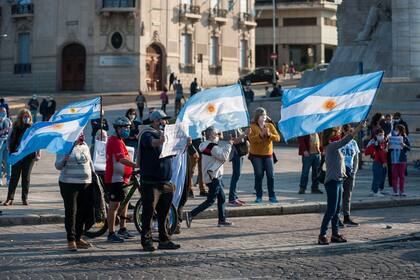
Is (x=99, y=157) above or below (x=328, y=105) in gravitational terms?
below

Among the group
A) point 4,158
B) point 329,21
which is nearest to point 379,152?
point 4,158

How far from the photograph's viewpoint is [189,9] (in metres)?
61.4

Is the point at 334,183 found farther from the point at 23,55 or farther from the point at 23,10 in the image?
the point at 23,55

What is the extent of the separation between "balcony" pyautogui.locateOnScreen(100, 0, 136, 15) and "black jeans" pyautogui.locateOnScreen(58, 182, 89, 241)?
44.7 m

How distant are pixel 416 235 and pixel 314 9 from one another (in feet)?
233

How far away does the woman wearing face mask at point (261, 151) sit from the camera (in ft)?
57.6

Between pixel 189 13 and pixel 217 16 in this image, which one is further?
pixel 217 16

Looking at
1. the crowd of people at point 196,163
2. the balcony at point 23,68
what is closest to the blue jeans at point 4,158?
the crowd of people at point 196,163

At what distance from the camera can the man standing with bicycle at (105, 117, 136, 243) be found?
13211 mm

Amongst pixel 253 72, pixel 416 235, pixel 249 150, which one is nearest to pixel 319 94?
pixel 416 235

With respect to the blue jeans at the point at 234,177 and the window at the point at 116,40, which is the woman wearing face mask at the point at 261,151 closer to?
the blue jeans at the point at 234,177

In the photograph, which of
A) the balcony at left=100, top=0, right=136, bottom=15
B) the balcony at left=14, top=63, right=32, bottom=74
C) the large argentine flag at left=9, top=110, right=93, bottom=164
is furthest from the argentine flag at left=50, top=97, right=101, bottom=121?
the balcony at left=14, top=63, right=32, bottom=74

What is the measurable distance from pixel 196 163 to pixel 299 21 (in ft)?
217

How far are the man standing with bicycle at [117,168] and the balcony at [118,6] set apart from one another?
44.2 m
